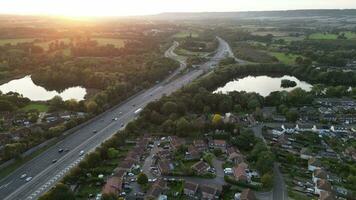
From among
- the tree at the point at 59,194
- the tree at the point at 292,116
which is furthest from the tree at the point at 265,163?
the tree at the point at 59,194

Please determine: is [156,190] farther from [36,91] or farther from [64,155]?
[36,91]

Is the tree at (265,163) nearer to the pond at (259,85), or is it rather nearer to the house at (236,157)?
the house at (236,157)

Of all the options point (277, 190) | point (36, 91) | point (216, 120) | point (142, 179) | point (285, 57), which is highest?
point (285, 57)

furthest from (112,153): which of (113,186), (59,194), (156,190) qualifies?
(59,194)

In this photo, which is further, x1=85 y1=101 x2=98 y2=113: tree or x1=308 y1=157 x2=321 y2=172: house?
x1=85 y1=101 x2=98 y2=113: tree

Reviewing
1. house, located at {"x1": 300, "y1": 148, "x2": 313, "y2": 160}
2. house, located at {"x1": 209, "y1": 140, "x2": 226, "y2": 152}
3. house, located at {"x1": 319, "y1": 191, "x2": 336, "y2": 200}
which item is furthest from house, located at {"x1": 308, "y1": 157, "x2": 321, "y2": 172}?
house, located at {"x1": 209, "y1": 140, "x2": 226, "y2": 152}

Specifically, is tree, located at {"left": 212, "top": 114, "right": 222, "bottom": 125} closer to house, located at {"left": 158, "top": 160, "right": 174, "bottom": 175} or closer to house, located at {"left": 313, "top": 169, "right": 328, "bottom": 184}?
→ house, located at {"left": 158, "top": 160, "right": 174, "bottom": 175}
